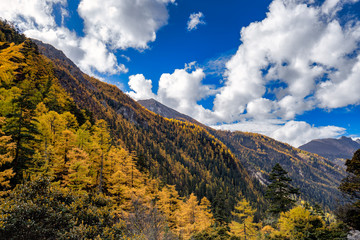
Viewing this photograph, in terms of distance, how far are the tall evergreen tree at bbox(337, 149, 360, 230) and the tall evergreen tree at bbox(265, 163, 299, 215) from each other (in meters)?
7.68

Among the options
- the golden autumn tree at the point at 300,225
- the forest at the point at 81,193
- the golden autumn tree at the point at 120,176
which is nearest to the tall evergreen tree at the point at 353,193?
the forest at the point at 81,193

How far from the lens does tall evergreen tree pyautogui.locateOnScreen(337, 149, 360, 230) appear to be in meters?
15.6

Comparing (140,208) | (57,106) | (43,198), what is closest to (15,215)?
(43,198)

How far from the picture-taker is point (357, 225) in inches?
614

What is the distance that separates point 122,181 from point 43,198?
757 inches

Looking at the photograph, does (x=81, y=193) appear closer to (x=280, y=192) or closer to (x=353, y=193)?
(x=353, y=193)

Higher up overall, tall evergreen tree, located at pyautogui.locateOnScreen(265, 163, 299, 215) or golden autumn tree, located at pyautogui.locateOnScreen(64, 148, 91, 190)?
golden autumn tree, located at pyautogui.locateOnScreen(64, 148, 91, 190)

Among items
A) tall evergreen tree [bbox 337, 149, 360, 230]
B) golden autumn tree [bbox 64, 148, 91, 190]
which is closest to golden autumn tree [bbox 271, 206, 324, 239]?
tall evergreen tree [bbox 337, 149, 360, 230]

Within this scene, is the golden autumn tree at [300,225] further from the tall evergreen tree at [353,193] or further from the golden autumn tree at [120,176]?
the golden autumn tree at [120,176]

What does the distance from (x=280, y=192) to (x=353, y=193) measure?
9.98m

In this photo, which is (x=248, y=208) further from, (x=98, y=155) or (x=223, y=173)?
(x=223, y=173)

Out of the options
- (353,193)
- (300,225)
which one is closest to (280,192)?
(300,225)

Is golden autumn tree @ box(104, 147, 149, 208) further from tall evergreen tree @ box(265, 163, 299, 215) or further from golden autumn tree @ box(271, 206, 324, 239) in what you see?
golden autumn tree @ box(271, 206, 324, 239)

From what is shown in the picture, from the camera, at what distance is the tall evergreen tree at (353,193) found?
15.6 m
